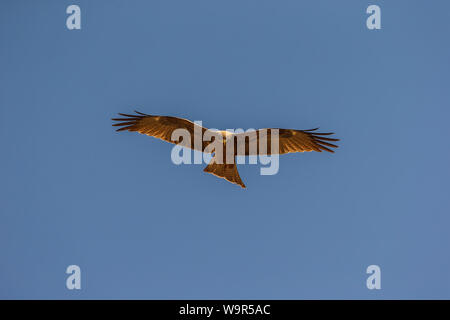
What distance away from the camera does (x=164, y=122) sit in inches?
452

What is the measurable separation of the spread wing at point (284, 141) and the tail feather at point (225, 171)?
47 centimetres

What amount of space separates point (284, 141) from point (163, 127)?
252cm

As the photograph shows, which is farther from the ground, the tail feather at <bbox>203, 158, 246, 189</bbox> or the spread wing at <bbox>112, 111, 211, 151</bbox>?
the spread wing at <bbox>112, 111, 211, 151</bbox>

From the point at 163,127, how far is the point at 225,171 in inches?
65.3

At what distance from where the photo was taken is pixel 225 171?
1105 cm

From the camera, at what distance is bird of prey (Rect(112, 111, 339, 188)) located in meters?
11.1

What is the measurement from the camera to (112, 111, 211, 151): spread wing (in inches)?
449

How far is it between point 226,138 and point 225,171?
0.66 m

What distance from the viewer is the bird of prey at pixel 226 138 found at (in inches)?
438

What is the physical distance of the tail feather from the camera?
1096cm

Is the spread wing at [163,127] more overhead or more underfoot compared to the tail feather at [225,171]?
more overhead

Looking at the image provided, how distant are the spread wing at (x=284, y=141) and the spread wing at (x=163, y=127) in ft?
2.38

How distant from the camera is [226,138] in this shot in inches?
440
